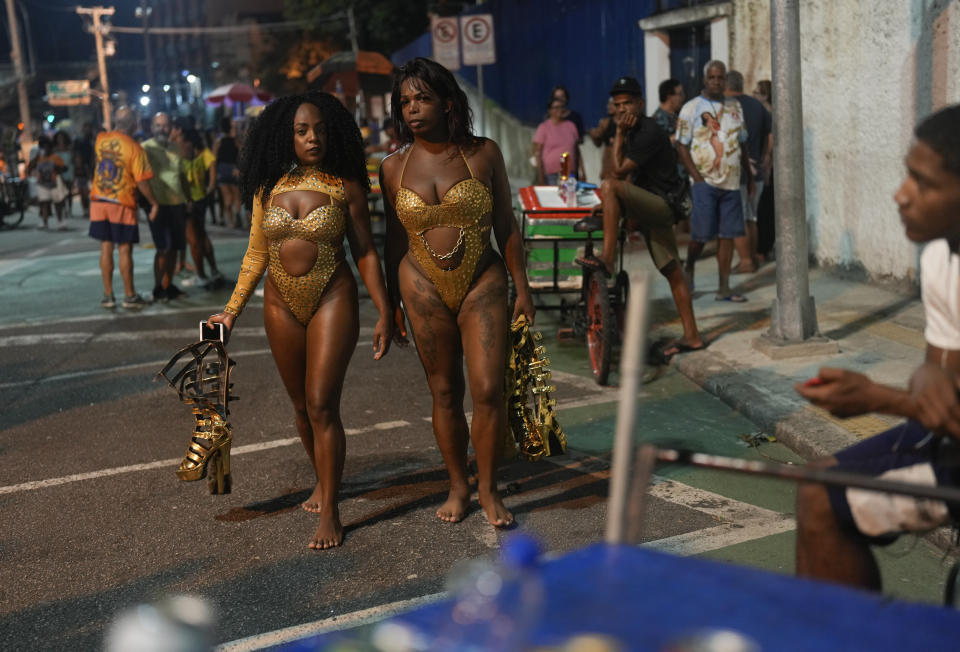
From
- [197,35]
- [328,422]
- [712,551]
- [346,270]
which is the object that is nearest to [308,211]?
[346,270]

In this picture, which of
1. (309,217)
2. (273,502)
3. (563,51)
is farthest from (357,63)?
(309,217)

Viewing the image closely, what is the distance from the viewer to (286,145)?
495 centimetres

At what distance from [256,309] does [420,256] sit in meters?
7.08

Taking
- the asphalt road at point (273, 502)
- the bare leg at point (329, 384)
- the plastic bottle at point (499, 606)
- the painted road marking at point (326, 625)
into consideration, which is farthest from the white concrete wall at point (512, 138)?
the plastic bottle at point (499, 606)

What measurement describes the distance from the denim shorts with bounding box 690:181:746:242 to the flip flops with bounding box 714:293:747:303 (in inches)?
22.0

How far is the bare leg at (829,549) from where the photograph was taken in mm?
2705

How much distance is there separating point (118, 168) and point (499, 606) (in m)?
10.8

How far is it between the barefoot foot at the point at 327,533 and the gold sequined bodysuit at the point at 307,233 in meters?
0.87

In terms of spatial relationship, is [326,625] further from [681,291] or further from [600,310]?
[681,291]

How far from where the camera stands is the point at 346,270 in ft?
16.5

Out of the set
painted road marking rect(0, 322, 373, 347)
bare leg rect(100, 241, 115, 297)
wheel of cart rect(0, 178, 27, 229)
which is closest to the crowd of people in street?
painted road marking rect(0, 322, 373, 347)

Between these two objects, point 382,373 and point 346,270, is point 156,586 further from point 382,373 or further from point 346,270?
point 382,373

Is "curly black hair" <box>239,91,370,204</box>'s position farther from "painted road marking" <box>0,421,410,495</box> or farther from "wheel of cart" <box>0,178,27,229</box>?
"wheel of cart" <box>0,178,27,229</box>

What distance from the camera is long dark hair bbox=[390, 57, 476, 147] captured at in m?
Answer: 4.85
